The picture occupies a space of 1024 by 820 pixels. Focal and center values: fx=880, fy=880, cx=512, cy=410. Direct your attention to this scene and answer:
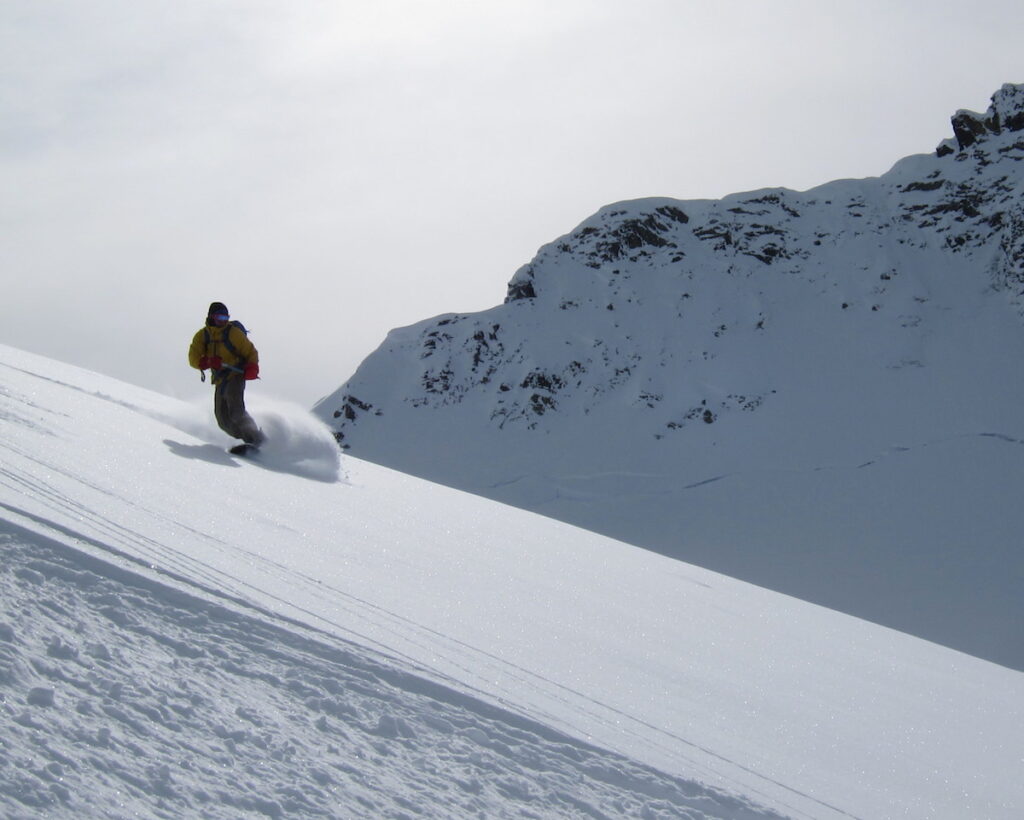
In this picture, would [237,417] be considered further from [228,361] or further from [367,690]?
[367,690]

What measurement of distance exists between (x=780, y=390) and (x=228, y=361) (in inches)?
2245

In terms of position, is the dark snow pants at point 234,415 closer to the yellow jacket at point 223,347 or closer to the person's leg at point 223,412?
the person's leg at point 223,412

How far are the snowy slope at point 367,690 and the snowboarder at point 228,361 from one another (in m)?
3.27

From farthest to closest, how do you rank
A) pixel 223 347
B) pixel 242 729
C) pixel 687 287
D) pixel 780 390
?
pixel 687 287 → pixel 780 390 → pixel 223 347 → pixel 242 729

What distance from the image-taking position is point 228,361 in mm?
8406

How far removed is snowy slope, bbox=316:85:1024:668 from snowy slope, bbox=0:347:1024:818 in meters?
32.8

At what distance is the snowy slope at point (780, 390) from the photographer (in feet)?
144

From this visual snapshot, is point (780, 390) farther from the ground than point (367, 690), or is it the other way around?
point (780, 390)

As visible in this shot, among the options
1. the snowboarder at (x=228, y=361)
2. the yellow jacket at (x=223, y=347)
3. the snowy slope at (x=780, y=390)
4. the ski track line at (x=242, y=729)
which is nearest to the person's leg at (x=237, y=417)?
the snowboarder at (x=228, y=361)

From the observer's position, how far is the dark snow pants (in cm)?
813

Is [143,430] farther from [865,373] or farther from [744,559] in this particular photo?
[865,373]

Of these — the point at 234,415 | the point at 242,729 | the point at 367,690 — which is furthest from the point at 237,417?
the point at 242,729

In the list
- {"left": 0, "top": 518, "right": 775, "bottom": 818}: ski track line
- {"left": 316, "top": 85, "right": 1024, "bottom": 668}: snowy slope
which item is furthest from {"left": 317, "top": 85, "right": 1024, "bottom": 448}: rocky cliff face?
{"left": 0, "top": 518, "right": 775, "bottom": 818}: ski track line

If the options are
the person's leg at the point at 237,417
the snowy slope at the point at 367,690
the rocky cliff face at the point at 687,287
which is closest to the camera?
the snowy slope at the point at 367,690
